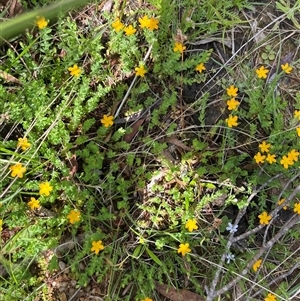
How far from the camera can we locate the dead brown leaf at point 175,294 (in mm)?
2098

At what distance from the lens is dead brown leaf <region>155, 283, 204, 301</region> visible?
2.10 m

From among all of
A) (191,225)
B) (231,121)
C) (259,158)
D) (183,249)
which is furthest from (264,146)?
(183,249)

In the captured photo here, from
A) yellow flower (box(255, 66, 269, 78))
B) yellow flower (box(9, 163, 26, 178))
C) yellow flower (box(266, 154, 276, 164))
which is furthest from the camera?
yellow flower (box(255, 66, 269, 78))

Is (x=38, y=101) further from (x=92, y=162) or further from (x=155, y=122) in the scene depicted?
(x=155, y=122)

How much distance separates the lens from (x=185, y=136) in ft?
7.25

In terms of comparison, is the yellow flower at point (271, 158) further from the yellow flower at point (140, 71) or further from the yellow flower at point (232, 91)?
the yellow flower at point (140, 71)

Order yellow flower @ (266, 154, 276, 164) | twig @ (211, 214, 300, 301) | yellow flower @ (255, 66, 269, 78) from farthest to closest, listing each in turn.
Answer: yellow flower @ (255, 66, 269, 78) → yellow flower @ (266, 154, 276, 164) → twig @ (211, 214, 300, 301)

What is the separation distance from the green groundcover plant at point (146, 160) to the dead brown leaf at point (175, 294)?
11 millimetres

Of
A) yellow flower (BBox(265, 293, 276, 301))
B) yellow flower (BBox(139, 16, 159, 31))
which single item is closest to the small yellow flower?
yellow flower (BBox(139, 16, 159, 31))

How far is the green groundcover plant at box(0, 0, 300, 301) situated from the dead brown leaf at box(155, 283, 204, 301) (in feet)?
0.04

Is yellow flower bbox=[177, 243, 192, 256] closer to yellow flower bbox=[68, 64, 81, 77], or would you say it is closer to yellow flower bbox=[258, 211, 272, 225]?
yellow flower bbox=[258, 211, 272, 225]

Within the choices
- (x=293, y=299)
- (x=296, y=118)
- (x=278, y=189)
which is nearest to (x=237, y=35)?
(x=296, y=118)

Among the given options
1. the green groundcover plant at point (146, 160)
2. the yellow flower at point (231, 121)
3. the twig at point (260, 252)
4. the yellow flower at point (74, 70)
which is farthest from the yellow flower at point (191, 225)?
the yellow flower at point (74, 70)

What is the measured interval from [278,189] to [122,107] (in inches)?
39.0
